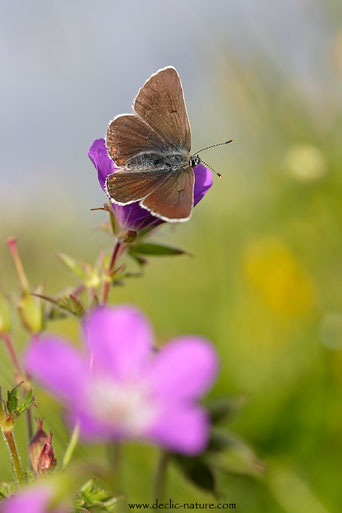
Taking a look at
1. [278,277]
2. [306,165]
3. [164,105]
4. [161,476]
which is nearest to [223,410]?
[161,476]

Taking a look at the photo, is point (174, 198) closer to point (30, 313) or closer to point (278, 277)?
point (30, 313)

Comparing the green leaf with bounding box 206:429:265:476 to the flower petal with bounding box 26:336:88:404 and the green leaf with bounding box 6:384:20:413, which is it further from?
the flower petal with bounding box 26:336:88:404

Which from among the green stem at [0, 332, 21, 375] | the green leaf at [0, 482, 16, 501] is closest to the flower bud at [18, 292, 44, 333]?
the green stem at [0, 332, 21, 375]

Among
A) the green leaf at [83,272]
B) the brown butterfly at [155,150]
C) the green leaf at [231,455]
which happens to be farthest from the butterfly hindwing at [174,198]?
the green leaf at [231,455]

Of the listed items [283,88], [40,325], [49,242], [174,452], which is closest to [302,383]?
[174,452]

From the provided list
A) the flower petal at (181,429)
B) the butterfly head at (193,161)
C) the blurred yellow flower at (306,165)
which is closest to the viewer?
the flower petal at (181,429)

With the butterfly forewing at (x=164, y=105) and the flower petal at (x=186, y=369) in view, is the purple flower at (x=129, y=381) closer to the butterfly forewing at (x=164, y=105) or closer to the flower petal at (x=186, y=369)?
the flower petal at (x=186, y=369)
